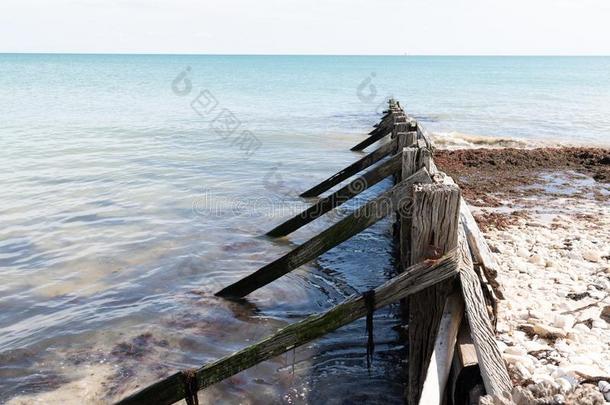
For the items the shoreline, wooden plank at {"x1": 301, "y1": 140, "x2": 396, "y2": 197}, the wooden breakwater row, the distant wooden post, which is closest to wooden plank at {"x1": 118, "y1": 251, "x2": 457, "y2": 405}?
the wooden breakwater row

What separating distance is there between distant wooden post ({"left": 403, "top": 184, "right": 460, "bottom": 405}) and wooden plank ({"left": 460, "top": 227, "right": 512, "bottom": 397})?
0.20m

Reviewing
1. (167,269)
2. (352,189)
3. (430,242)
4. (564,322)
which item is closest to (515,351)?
(564,322)

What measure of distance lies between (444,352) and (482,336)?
0.36 metres

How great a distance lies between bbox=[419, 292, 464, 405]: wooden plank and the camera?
10.00ft

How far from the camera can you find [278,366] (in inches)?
206

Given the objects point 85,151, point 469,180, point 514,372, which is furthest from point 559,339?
point 85,151

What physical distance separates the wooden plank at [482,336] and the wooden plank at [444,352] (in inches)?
7.3

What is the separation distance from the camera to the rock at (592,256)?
260 inches

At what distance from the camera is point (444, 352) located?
10.9ft

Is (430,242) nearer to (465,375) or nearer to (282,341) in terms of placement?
(465,375)

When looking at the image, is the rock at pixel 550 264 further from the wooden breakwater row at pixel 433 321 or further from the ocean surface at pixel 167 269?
the wooden breakwater row at pixel 433 321

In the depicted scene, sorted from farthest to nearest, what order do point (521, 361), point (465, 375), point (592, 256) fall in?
point (592, 256), point (521, 361), point (465, 375)

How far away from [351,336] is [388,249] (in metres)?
2.83

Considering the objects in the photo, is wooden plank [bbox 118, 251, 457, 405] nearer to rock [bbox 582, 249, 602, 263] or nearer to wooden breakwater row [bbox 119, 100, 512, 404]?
wooden breakwater row [bbox 119, 100, 512, 404]
